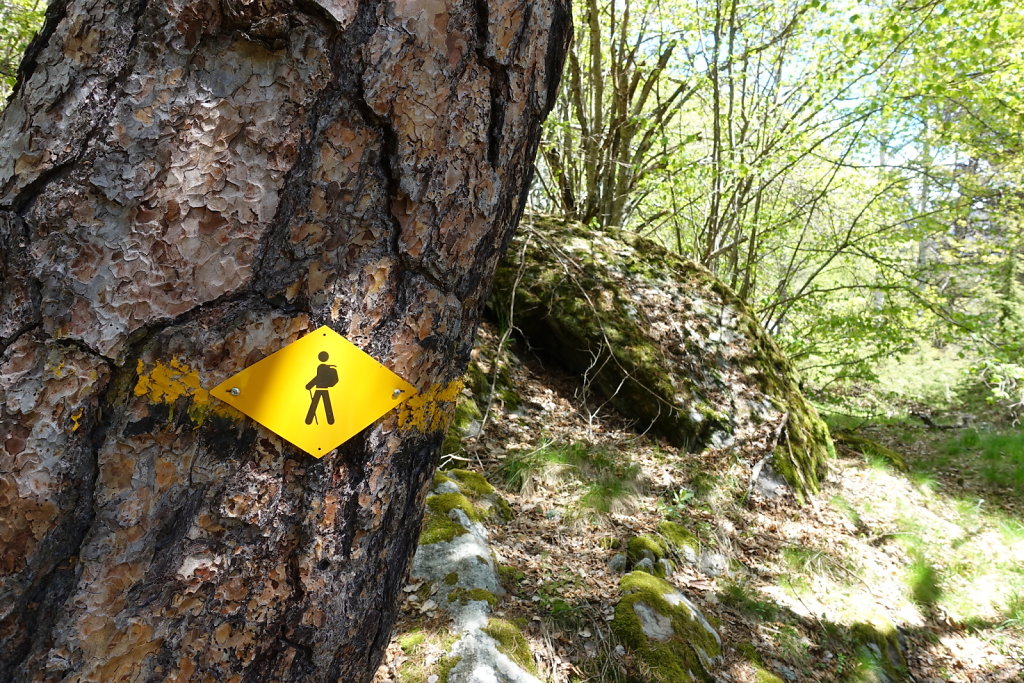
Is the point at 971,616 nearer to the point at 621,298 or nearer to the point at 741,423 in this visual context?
the point at 741,423

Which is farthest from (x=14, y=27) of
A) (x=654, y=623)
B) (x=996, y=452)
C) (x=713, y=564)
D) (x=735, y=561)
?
(x=996, y=452)

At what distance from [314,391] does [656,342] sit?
3969 millimetres

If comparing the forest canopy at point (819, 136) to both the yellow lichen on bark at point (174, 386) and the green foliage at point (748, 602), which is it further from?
the yellow lichen on bark at point (174, 386)

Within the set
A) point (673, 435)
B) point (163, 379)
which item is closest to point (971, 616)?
point (673, 435)

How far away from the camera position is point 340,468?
1.00 m

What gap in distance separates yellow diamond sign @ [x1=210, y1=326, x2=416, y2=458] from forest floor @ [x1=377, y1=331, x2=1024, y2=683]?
54.8 inches

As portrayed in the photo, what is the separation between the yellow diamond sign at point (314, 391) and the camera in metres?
0.94

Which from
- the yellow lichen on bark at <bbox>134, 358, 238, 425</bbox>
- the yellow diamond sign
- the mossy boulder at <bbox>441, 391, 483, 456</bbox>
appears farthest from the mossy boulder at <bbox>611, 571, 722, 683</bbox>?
the yellow lichen on bark at <bbox>134, 358, 238, 425</bbox>

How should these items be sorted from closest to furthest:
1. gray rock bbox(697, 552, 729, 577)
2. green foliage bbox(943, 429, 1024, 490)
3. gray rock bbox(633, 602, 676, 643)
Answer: gray rock bbox(633, 602, 676, 643)
gray rock bbox(697, 552, 729, 577)
green foliage bbox(943, 429, 1024, 490)

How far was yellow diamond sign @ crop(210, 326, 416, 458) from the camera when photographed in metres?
0.94

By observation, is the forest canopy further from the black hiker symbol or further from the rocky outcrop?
the black hiker symbol

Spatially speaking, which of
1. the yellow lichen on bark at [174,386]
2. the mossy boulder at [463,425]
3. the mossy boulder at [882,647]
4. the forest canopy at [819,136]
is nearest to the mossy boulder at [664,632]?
the mossy boulder at [882,647]

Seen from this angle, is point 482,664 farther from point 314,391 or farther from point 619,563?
point 314,391

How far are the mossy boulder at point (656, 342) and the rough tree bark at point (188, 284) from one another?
10.8 feet
